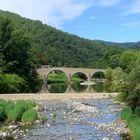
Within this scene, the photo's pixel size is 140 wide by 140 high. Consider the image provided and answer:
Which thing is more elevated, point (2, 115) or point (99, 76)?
point (99, 76)

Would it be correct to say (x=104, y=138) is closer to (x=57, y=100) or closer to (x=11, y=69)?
(x=57, y=100)

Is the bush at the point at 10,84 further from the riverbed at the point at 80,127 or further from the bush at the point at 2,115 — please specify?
the bush at the point at 2,115

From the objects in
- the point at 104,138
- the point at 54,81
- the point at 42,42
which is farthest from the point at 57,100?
the point at 42,42

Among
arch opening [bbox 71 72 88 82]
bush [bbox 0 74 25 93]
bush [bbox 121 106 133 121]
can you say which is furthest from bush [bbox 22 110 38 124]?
arch opening [bbox 71 72 88 82]

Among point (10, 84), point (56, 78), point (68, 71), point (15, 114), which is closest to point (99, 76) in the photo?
point (56, 78)

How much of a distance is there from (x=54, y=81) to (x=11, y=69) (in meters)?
54.0

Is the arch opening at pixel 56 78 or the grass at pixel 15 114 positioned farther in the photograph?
the arch opening at pixel 56 78

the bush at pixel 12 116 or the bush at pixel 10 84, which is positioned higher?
the bush at pixel 10 84

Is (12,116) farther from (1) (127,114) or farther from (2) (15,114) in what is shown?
(1) (127,114)

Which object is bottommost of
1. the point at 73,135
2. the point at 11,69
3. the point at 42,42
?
the point at 73,135

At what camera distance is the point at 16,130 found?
27266mm

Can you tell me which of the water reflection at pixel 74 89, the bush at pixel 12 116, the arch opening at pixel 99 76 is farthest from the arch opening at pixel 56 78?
the bush at pixel 12 116

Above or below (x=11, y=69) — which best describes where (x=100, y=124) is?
below

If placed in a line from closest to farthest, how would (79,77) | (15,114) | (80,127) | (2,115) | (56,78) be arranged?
(80,127)
(15,114)
(2,115)
(56,78)
(79,77)
